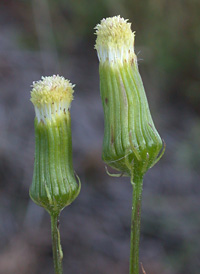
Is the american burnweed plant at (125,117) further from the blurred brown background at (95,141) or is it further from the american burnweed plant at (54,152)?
the blurred brown background at (95,141)

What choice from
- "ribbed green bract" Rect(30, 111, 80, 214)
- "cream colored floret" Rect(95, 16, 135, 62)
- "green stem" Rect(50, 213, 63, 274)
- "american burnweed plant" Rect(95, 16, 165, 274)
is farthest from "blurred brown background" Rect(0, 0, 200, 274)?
"cream colored floret" Rect(95, 16, 135, 62)

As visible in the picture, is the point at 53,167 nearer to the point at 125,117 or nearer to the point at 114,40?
the point at 125,117

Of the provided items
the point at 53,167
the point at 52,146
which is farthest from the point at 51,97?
the point at 53,167

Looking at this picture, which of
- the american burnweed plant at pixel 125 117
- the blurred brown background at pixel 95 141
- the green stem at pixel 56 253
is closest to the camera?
the american burnweed plant at pixel 125 117

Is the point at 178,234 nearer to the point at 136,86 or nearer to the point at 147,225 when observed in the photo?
the point at 147,225

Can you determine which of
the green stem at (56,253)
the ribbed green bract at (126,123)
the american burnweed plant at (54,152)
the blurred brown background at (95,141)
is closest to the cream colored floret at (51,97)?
the american burnweed plant at (54,152)

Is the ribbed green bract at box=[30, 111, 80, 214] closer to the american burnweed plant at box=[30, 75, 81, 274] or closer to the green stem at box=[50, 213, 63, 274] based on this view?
the american burnweed plant at box=[30, 75, 81, 274]

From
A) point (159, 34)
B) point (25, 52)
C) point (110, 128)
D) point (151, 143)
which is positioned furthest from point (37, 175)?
point (25, 52)

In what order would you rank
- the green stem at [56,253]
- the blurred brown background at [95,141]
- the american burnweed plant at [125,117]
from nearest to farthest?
the american burnweed plant at [125,117]
the green stem at [56,253]
the blurred brown background at [95,141]
